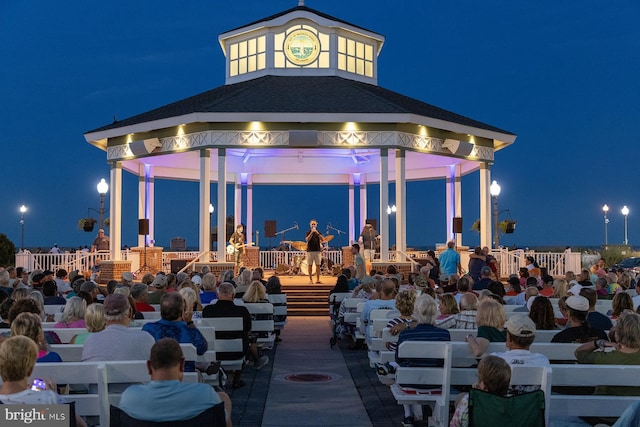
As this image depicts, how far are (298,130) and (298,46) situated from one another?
6327mm

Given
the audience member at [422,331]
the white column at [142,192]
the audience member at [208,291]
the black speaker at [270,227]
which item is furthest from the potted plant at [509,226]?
the audience member at [422,331]

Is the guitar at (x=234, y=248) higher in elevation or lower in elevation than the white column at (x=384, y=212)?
lower

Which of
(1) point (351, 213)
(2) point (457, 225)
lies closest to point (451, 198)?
(2) point (457, 225)

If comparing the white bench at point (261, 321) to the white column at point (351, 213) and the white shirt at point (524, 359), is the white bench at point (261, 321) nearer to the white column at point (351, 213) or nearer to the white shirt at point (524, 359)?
the white shirt at point (524, 359)

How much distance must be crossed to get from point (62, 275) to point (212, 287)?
3.90 meters

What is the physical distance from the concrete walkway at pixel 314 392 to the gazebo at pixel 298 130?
8.28m

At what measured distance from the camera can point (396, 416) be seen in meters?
7.46

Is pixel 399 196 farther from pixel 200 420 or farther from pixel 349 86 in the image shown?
pixel 200 420

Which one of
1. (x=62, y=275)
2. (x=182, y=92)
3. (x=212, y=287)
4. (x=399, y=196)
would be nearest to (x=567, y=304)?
(x=212, y=287)

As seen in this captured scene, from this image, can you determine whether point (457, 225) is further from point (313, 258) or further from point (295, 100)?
point (295, 100)

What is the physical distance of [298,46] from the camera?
24.9 m

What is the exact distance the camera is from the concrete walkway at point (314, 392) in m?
7.37

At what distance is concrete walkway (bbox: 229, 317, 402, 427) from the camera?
7.37 m

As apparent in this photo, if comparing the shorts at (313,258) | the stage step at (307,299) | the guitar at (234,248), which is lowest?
the stage step at (307,299)
